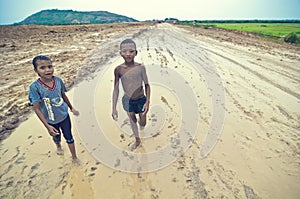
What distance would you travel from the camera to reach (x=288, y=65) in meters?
7.34

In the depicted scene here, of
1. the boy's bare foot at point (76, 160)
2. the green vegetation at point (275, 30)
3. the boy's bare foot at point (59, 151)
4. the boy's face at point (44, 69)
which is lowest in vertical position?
the green vegetation at point (275, 30)

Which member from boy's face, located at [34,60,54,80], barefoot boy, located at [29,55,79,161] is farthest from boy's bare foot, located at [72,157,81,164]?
boy's face, located at [34,60,54,80]

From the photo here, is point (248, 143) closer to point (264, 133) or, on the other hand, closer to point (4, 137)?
point (264, 133)

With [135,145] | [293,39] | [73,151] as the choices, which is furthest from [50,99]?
[293,39]

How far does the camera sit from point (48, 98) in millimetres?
2260

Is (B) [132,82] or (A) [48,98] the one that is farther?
(B) [132,82]

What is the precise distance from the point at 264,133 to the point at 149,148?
2.01 meters

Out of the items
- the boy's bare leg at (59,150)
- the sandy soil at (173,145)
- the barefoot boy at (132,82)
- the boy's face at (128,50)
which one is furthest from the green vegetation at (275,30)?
the boy's bare leg at (59,150)

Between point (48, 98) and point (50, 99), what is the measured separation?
0.03 m

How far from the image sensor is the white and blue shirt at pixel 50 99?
7.08ft

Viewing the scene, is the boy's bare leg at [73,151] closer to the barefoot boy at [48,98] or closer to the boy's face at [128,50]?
the barefoot boy at [48,98]

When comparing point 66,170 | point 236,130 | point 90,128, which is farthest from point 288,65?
point 66,170

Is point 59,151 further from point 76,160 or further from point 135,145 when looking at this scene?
point 135,145

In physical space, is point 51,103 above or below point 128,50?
below
